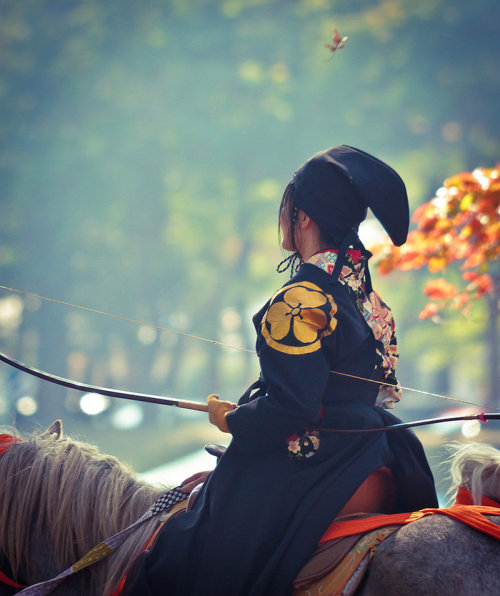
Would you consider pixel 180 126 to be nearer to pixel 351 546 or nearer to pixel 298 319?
pixel 298 319

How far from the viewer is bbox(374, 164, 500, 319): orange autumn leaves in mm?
4902

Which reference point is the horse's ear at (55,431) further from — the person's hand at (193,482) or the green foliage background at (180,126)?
the green foliage background at (180,126)

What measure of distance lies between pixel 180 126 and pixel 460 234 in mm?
14265

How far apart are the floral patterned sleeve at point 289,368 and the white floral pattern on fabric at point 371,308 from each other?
186mm

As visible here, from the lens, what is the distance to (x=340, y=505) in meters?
2.15

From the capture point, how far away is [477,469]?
239cm

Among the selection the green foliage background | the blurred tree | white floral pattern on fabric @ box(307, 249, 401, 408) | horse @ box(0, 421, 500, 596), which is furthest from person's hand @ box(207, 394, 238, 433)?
the green foliage background

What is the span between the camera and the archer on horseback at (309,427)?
83.9 inches

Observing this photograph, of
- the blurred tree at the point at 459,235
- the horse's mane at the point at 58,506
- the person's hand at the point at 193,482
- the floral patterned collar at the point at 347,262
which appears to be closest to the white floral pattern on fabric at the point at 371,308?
the floral patterned collar at the point at 347,262

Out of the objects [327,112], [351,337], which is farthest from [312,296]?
[327,112]

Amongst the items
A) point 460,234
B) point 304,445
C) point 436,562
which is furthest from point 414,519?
point 460,234

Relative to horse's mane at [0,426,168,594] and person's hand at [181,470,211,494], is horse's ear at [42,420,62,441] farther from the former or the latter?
person's hand at [181,470,211,494]

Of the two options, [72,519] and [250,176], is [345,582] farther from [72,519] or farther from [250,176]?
[250,176]

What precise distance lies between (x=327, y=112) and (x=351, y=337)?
1638 centimetres
